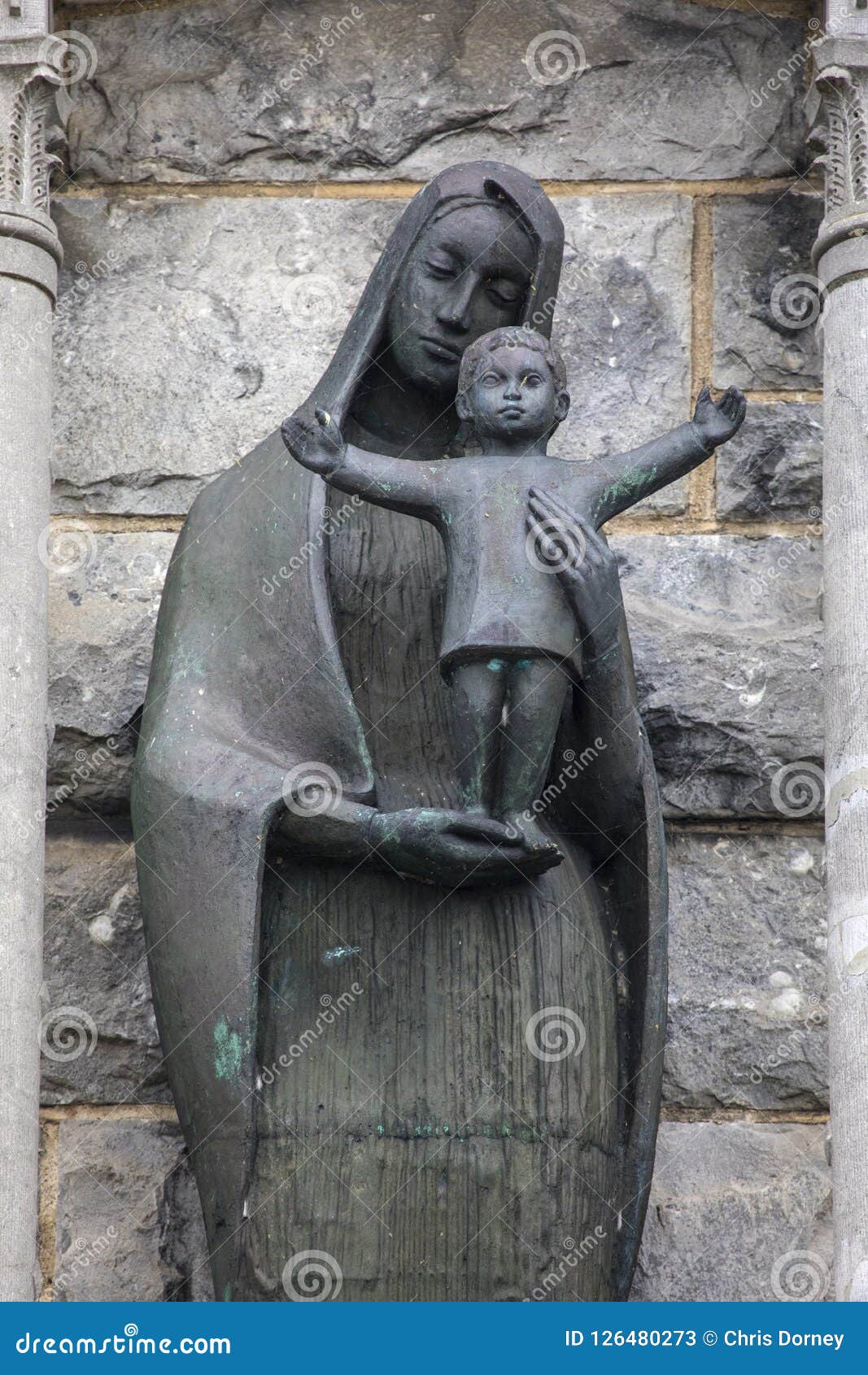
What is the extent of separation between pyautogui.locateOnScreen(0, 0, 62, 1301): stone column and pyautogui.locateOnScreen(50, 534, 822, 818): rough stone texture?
1.24 ft

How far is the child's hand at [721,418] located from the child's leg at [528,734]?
38 cm

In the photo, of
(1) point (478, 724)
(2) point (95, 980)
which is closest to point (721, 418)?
(1) point (478, 724)

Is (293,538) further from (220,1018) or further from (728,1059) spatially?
(728,1059)

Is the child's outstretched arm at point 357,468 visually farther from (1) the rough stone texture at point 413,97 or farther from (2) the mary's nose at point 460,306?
(1) the rough stone texture at point 413,97

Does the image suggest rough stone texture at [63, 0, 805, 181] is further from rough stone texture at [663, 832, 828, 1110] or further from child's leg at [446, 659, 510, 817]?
child's leg at [446, 659, 510, 817]

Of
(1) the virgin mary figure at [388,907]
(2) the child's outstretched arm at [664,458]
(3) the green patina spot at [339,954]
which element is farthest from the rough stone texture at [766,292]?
(3) the green patina spot at [339,954]

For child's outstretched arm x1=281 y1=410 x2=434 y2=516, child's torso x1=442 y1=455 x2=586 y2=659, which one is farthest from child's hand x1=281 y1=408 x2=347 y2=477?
child's torso x1=442 y1=455 x2=586 y2=659

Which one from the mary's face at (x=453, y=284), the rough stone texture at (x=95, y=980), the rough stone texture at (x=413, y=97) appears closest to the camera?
the mary's face at (x=453, y=284)

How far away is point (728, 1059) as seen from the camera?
4.58 m

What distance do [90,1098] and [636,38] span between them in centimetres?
200

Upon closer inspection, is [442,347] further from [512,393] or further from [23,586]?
[23,586]

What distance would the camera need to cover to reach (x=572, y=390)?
4.93 m

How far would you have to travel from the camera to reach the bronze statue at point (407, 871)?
13.2 feet

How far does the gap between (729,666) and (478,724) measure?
86cm
